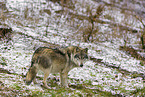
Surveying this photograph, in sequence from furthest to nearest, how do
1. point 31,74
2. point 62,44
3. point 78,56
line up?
1. point 62,44
2. point 78,56
3. point 31,74

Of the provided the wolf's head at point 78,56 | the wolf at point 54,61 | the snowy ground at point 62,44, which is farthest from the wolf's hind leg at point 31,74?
the wolf's head at point 78,56

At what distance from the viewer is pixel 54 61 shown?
5750 mm

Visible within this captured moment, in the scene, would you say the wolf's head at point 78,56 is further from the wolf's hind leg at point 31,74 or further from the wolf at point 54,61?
the wolf's hind leg at point 31,74

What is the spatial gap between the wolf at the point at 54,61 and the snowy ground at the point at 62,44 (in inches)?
22.2

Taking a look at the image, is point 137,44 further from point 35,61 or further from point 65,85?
point 35,61

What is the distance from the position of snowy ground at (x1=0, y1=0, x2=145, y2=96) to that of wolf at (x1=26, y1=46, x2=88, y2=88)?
56 centimetres

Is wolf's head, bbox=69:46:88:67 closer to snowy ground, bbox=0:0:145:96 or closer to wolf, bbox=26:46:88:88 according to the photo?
wolf, bbox=26:46:88:88

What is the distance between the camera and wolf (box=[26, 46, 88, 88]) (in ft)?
18.1

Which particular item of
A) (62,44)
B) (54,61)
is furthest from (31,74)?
(62,44)

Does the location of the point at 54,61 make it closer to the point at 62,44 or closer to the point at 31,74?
the point at 31,74

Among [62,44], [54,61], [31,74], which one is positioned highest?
[54,61]

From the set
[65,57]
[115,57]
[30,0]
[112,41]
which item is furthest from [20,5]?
[65,57]

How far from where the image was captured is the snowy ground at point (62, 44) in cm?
712

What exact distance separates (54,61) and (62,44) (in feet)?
17.8
